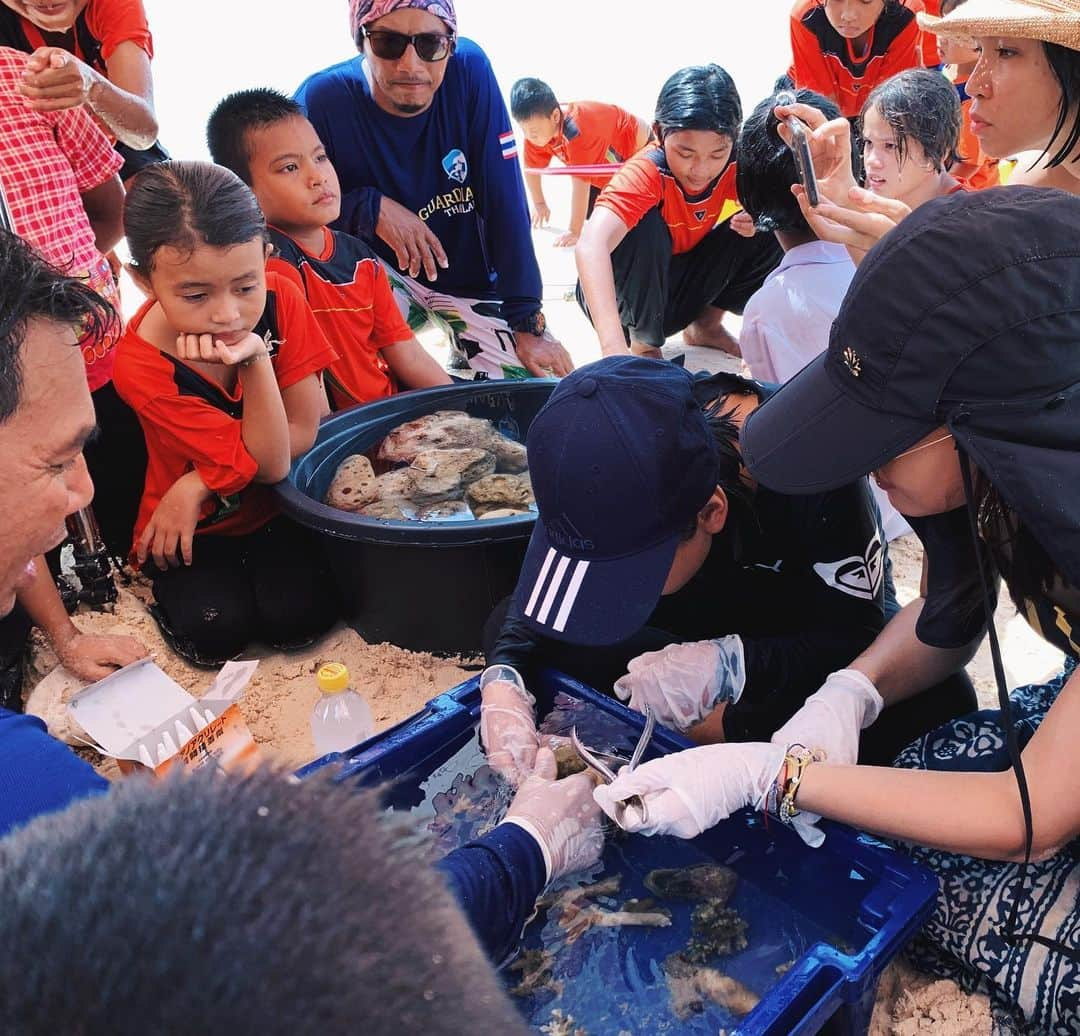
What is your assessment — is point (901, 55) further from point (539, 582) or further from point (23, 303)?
point (23, 303)

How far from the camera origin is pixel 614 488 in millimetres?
1437

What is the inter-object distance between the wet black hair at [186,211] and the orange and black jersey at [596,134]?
4120mm

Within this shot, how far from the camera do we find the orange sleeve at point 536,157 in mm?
6512

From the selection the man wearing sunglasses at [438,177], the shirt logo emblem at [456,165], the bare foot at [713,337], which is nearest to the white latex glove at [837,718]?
the man wearing sunglasses at [438,177]

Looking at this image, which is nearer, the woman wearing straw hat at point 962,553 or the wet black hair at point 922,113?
the woman wearing straw hat at point 962,553

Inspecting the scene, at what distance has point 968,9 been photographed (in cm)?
205

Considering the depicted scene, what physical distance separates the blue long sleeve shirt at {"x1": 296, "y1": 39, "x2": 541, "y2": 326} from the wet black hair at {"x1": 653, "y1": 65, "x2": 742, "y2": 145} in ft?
2.00

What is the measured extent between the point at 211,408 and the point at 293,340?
0.32 metres

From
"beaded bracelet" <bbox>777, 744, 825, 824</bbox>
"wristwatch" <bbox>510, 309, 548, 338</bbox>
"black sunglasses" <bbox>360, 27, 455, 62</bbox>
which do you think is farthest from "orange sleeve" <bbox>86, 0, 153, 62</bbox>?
"beaded bracelet" <bbox>777, 744, 825, 824</bbox>

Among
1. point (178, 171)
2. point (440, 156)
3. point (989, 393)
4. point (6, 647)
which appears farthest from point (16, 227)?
point (989, 393)

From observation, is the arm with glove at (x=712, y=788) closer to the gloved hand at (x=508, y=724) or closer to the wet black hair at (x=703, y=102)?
the gloved hand at (x=508, y=724)

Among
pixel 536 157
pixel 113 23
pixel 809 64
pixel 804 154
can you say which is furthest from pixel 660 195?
pixel 536 157

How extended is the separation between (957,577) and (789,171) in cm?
152

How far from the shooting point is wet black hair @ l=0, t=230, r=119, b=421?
113 centimetres
